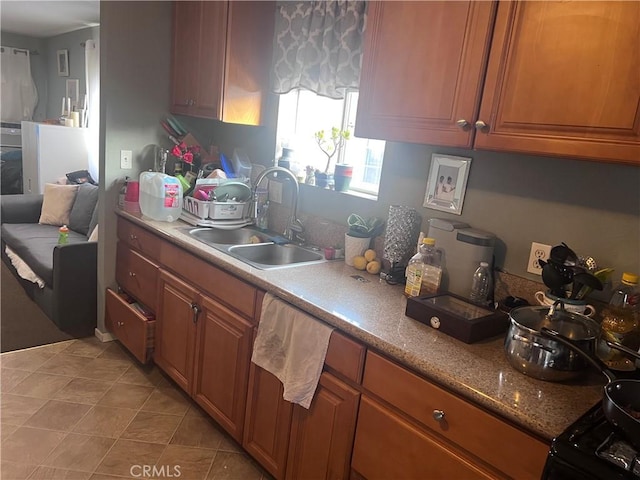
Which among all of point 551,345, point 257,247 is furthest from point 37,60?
point 551,345

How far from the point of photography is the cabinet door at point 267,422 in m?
1.78

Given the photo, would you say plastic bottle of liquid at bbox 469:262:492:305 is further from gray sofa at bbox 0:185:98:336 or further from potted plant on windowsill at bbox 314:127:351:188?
gray sofa at bbox 0:185:98:336

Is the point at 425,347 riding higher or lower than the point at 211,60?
lower

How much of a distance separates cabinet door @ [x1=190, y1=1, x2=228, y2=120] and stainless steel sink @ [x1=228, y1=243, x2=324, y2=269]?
747 millimetres

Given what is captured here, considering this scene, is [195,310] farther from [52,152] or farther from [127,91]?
[52,152]

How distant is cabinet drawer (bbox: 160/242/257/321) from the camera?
1.89 m

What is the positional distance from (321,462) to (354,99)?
166cm

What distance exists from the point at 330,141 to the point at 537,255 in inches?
48.7

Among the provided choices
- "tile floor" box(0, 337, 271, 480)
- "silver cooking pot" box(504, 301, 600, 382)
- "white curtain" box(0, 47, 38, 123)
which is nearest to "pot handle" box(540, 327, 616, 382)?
"silver cooking pot" box(504, 301, 600, 382)

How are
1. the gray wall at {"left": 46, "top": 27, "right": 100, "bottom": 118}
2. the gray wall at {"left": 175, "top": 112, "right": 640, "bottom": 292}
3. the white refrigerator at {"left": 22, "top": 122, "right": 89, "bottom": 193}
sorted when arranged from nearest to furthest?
the gray wall at {"left": 175, "top": 112, "right": 640, "bottom": 292} → the white refrigerator at {"left": 22, "top": 122, "right": 89, "bottom": 193} → the gray wall at {"left": 46, "top": 27, "right": 100, "bottom": 118}

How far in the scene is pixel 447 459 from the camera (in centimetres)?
124

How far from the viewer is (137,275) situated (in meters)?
2.73

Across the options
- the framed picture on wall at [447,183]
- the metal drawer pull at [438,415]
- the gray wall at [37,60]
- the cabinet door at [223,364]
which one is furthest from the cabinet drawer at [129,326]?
the gray wall at [37,60]

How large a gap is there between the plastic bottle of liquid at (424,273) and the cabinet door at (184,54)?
174 cm
